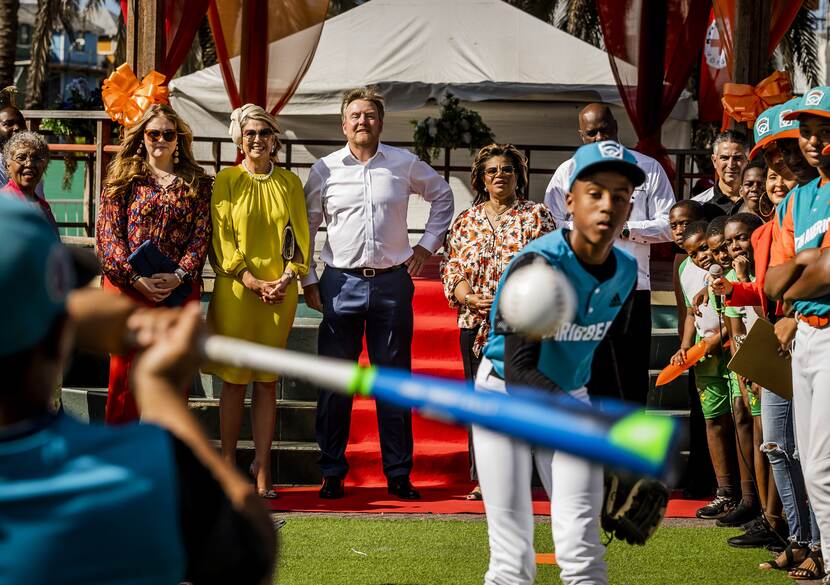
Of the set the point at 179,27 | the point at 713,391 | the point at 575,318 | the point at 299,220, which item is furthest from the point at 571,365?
the point at 179,27

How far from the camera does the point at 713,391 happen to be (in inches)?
297

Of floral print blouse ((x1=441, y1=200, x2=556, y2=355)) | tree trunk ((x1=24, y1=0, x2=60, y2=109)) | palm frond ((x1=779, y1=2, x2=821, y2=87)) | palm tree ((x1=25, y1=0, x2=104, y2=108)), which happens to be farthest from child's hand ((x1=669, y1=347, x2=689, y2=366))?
tree trunk ((x1=24, y1=0, x2=60, y2=109))

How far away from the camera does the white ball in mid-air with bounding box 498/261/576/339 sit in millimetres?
3650

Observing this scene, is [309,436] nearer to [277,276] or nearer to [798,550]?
[277,276]

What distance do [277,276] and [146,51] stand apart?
326cm

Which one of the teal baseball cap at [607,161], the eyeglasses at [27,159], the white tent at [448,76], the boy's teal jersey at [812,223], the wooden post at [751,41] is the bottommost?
the boy's teal jersey at [812,223]

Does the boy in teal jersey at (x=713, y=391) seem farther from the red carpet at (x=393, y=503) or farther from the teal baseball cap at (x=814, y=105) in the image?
the teal baseball cap at (x=814, y=105)

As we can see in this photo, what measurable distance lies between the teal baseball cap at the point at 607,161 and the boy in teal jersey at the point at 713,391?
3.27 metres

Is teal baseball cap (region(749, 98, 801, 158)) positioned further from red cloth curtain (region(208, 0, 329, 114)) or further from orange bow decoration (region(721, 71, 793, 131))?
red cloth curtain (region(208, 0, 329, 114))

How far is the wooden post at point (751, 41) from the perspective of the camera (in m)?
10.0

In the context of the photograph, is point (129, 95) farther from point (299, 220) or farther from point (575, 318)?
point (575, 318)

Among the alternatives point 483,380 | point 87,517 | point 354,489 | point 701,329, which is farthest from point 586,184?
point 354,489

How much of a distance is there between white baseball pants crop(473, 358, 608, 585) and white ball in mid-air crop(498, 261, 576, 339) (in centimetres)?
59

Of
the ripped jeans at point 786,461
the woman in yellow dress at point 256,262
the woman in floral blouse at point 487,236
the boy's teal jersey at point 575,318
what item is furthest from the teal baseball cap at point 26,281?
the woman in yellow dress at point 256,262
